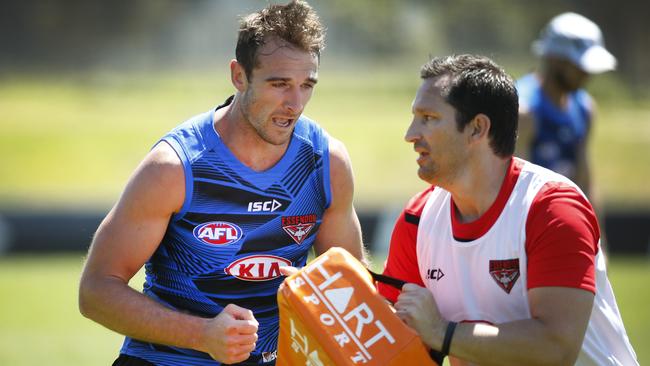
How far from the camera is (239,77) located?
152 inches

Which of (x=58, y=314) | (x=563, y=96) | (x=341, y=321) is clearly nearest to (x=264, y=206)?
(x=341, y=321)

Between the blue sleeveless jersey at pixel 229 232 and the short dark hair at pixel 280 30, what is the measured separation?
33 cm

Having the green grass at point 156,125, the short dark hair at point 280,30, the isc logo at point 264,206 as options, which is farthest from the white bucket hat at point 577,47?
the green grass at point 156,125

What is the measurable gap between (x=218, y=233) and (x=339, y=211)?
60 centimetres

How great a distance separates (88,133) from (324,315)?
15544 mm

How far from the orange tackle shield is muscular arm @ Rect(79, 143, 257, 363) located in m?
0.43

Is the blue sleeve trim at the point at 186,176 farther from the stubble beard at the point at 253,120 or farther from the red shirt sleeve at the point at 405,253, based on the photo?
the red shirt sleeve at the point at 405,253

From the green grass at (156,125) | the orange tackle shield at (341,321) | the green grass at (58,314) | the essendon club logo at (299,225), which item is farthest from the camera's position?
the green grass at (156,125)

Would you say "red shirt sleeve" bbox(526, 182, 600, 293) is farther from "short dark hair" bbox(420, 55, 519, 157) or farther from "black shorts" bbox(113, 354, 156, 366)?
"black shorts" bbox(113, 354, 156, 366)

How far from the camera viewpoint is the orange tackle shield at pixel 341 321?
3.06 m

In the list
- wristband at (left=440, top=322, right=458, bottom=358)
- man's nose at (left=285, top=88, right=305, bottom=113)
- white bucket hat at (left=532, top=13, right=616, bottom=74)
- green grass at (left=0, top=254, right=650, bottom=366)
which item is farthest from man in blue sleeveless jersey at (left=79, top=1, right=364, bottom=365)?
green grass at (left=0, top=254, right=650, bottom=366)

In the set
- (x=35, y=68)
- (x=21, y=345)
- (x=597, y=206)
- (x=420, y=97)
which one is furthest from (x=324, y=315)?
(x=35, y=68)

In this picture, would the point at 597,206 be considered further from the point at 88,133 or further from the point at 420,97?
the point at 88,133

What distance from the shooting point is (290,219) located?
3.84 meters
